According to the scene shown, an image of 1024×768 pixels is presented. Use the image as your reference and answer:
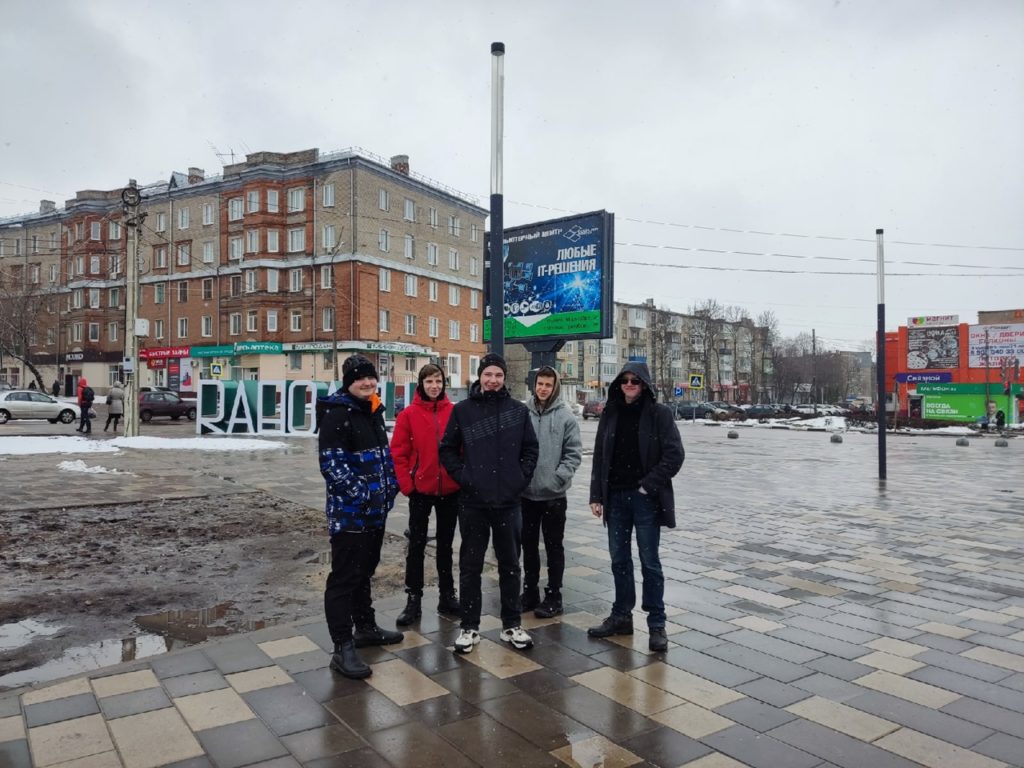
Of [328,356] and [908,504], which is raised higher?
[328,356]

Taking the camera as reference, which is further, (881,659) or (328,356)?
(328,356)

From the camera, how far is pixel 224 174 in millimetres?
51688

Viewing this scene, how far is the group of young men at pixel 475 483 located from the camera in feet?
14.2

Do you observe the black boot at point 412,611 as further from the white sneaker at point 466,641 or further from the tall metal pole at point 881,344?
the tall metal pole at point 881,344

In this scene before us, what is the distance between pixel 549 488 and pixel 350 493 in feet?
5.20

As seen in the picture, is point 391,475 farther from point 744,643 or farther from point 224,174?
point 224,174

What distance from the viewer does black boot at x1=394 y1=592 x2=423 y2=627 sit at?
5.18m

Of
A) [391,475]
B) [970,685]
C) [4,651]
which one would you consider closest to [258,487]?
[4,651]

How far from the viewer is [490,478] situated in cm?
471

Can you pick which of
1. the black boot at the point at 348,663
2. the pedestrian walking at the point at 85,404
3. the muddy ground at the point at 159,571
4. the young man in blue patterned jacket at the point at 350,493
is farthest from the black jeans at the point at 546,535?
the pedestrian walking at the point at 85,404

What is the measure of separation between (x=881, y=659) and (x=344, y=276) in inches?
1804

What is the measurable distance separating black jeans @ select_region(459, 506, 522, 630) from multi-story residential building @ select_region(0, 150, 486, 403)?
133 ft

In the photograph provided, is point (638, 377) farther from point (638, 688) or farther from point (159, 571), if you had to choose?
point (159, 571)

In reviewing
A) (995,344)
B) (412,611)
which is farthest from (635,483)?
(995,344)
